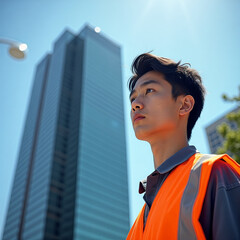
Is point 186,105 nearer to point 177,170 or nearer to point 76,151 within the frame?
point 177,170

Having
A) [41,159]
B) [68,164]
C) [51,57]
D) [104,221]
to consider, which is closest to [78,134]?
[68,164]

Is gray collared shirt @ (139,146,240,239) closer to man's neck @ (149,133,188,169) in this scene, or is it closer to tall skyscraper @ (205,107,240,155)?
man's neck @ (149,133,188,169)

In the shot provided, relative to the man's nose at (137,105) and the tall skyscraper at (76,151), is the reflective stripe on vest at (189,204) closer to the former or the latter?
the man's nose at (137,105)

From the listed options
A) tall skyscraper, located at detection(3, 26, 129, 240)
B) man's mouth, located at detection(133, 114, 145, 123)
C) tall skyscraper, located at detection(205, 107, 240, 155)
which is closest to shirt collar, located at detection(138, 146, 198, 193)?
man's mouth, located at detection(133, 114, 145, 123)

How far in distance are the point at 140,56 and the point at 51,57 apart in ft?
335

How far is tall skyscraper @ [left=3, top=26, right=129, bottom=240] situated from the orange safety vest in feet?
177

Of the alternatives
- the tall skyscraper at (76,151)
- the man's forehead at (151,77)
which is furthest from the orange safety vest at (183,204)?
the tall skyscraper at (76,151)

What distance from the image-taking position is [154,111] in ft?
5.77

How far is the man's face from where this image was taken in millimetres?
1732

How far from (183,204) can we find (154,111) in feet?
2.58

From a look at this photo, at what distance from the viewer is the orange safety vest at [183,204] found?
3.35ft

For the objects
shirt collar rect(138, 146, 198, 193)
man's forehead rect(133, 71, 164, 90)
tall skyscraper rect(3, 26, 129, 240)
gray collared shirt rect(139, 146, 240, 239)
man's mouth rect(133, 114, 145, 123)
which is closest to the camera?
gray collared shirt rect(139, 146, 240, 239)

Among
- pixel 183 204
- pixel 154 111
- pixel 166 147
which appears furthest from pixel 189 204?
pixel 154 111

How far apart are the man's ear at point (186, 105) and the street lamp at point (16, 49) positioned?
6.71 meters
